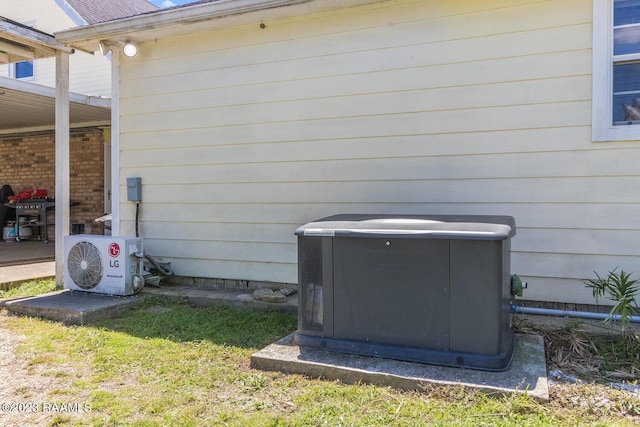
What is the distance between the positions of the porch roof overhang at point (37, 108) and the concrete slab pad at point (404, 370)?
6309 millimetres

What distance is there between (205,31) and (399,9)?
2.12m

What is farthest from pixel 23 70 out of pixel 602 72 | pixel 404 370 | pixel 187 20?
pixel 602 72

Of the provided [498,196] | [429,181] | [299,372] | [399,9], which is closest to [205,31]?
[399,9]

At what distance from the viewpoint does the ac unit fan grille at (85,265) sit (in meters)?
4.73

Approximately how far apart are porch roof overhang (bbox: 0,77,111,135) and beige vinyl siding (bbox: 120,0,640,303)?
2.72m

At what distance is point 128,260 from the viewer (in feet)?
15.3

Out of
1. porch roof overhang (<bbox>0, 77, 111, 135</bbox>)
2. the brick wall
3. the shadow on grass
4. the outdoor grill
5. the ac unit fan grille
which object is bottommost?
the shadow on grass

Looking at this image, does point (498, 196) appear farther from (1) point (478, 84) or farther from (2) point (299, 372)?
(2) point (299, 372)

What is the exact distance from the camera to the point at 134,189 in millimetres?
5352

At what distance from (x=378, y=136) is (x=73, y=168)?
7.96 meters

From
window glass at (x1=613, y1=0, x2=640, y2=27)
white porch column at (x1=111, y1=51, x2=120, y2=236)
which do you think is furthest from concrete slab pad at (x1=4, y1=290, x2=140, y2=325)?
window glass at (x1=613, y1=0, x2=640, y2=27)

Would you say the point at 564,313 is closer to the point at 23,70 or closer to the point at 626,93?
the point at 626,93

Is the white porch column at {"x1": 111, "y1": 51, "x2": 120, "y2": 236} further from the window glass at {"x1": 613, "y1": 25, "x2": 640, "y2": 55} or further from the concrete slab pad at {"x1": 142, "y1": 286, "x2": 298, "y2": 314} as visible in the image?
the window glass at {"x1": 613, "y1": 25, "x2": 640, "y2": 55}

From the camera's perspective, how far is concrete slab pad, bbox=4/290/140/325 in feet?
13.5
